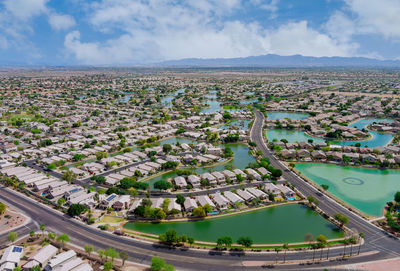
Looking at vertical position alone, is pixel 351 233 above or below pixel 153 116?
below

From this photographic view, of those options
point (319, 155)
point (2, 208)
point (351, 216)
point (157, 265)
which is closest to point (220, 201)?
point (157, 265)

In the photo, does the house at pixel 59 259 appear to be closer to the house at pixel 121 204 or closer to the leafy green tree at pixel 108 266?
the leafy green tree at pixel 108 266

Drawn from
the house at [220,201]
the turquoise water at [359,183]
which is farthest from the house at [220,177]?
the turquoise water at [359,183]

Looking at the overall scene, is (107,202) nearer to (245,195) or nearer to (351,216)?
(245,195)

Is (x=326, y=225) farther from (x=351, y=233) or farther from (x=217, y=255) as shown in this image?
(x=217, y=255)

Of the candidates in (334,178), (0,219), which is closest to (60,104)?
(0,219)

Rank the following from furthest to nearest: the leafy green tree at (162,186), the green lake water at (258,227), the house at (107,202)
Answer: the leafy green tree at (162,186)
the house at (107,202)
the green lake water at (258,227)
